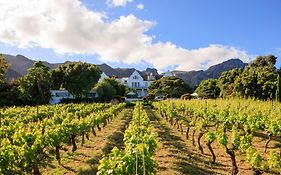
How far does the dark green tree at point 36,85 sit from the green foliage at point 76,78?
3.83 metres

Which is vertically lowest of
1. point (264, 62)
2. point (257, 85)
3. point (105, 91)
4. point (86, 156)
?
point (86, 156)

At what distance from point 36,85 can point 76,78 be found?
286 inches

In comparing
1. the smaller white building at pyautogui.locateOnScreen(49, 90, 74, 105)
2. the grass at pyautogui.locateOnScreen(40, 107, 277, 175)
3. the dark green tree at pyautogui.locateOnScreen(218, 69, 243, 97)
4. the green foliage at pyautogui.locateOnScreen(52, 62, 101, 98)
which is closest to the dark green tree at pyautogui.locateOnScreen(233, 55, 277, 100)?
the dark green tree at pyautogui.locateOnScreen(218, 69, 243, 97)

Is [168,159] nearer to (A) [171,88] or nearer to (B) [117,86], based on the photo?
(B) [117,86]

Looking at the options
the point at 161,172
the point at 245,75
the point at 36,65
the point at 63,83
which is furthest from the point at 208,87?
the point at 161,172

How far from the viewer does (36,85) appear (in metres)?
53.2

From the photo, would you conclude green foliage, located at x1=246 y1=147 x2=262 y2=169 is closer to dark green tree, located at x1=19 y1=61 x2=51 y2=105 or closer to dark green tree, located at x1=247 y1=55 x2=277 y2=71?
dark green tree, located at x1=19 y1=61 x2=51 y2=105

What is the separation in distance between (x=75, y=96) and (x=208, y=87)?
26.7 meters

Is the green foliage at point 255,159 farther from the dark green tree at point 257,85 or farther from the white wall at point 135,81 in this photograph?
the white wall at point 135,81

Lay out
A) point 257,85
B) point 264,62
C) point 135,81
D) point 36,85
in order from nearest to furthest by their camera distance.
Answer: point 257,85 < point 36,85 < point 264,62 < point 135,81

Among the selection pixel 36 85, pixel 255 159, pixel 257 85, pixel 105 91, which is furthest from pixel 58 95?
pixel 255 159

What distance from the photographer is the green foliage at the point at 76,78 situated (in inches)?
2296

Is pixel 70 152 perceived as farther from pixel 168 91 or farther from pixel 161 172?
pixel 168 91

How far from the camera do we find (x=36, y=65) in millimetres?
55250
